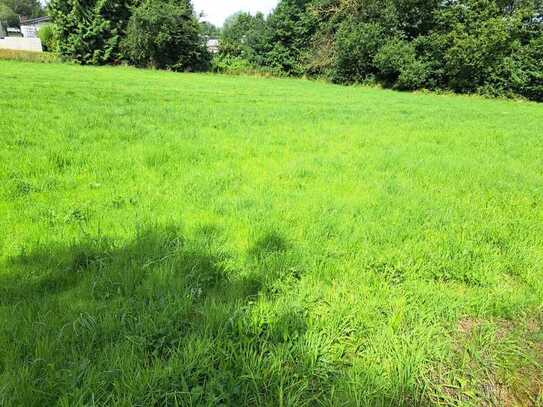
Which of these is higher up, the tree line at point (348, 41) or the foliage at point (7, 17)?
the foliage at point (7, 17)

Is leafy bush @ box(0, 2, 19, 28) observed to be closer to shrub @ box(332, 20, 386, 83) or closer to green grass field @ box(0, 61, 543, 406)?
shrub @ box(332, 20, 386, 83)

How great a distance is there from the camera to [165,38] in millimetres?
29750

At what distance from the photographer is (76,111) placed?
7.82 metres

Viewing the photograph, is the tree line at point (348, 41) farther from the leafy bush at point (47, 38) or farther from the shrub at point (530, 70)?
the leafy bush at point (47, 38)

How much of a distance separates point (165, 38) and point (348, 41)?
16.1 metres

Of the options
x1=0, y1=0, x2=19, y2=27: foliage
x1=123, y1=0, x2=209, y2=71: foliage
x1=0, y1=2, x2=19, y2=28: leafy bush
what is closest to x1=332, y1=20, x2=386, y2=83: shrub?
x1=123, y1=0, x2=209, y2=71: foliage

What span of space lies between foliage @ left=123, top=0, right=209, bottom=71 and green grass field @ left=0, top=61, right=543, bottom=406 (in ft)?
93.6

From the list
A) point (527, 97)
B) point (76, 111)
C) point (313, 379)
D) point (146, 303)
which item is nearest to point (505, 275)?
point (313, 379)

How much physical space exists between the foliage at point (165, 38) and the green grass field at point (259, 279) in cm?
2853

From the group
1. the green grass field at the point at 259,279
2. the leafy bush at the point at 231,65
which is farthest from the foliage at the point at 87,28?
the green grass field at the point at 259,279

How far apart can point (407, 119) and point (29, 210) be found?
10.6 m

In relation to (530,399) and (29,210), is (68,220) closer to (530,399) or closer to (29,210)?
(29,210)

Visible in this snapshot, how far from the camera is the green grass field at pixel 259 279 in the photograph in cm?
174

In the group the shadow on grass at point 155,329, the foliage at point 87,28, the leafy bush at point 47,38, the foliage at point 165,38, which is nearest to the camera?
the shadow on grass at point 155,329
